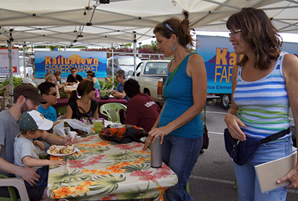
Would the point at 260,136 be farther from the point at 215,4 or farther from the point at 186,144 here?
the point at 215,4

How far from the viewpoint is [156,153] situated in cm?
174

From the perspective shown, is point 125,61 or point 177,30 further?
point 125,61

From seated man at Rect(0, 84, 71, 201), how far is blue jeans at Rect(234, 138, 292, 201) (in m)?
1.45

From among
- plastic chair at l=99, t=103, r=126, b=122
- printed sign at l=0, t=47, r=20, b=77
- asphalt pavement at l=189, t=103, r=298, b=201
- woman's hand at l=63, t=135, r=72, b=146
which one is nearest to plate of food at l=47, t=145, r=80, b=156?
woman's hand at l=63, t=135, r=72, b=146

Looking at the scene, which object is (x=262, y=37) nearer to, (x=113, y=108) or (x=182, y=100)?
(x=182, y=100)

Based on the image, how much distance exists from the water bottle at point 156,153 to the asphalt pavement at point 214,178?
171cm

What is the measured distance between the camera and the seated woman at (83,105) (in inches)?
140

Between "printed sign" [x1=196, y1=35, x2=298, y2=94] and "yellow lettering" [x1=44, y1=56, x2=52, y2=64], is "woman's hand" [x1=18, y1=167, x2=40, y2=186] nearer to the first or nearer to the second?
"printed sign" [x1=196, y1=35, x2=298, y2=94]

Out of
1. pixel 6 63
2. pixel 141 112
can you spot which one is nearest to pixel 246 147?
pixel 141 112

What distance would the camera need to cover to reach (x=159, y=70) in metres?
11.5

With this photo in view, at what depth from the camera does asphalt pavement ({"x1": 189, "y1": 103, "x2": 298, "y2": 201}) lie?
130 inches

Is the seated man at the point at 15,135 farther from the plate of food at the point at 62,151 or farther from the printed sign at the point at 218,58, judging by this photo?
the printed sign at the point at 218,58

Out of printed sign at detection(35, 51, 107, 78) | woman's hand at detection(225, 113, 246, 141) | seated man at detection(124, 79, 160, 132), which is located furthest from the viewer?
printed sign at detection(35, 51, 107, 78)

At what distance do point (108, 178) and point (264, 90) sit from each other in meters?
0.98
